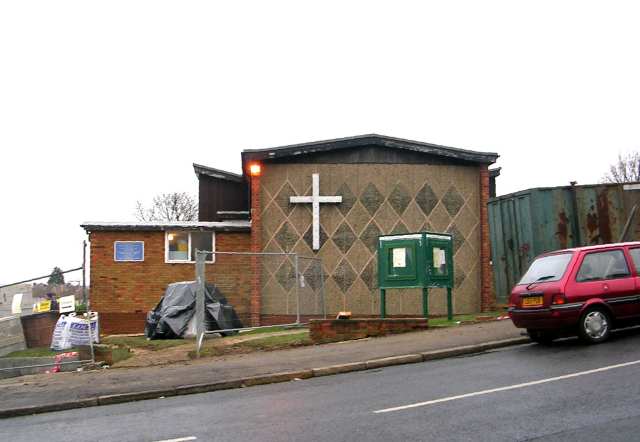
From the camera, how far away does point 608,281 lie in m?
11.5

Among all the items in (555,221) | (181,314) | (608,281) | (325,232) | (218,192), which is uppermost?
(218,192)

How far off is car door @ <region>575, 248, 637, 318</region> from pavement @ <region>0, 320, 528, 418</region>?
64.2 inches

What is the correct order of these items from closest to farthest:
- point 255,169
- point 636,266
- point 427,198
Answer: point 636,266 < point 255,169 < point 427,198

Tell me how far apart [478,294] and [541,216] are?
18.5 feet

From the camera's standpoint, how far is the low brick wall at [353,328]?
1459 centimetres

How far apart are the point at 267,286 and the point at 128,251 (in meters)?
4.76

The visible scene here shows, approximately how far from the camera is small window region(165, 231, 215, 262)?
2217 cm

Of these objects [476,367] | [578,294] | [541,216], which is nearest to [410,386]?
[476,367]

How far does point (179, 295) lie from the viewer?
18.2 metres

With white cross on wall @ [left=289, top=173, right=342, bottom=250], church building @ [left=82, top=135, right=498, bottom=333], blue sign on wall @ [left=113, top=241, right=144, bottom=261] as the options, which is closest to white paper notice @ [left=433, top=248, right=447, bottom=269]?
church building @ [left=82, top=135, right=498, bottom=333]

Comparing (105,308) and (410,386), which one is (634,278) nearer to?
(410,386)

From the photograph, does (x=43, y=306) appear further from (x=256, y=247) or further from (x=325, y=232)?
(x=325, y=232)

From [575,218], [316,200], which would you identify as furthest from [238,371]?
[316,200]

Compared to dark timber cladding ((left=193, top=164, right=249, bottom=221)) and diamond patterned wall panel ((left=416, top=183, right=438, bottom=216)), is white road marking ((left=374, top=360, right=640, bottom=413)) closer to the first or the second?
diamond patterned wall panel ((left=416, top=183, right=438, bottom=216))
